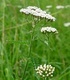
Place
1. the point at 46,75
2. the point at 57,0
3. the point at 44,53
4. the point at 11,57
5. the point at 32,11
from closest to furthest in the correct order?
the point at 46,75 < the point at 32,11 < the point at 11,57 < the point at 44,53 < the point at 57,0

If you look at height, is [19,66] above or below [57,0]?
below

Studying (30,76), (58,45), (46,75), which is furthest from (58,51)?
(46,75)

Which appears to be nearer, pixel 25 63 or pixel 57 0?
pixel 25 63

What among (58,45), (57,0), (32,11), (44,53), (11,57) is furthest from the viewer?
(57,0)

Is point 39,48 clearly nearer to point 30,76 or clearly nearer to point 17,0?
point 30,76

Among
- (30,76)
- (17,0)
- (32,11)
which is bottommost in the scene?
(30,76)

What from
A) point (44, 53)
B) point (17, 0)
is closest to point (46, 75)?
point (44, 53)
